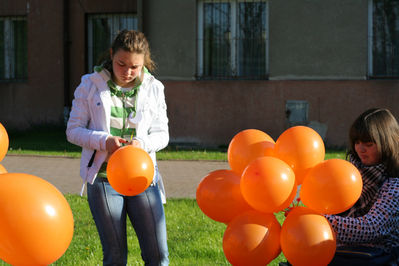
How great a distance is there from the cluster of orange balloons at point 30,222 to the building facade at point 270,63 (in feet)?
27.2

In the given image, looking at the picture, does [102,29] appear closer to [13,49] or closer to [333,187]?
[13,49]

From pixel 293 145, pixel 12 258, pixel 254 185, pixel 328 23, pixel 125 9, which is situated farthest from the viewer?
pixel 125 9

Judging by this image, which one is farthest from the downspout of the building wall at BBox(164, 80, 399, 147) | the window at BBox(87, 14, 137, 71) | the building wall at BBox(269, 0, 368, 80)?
the building wall at BBox(269, 0, 368, 80)

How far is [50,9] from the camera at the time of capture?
43.0 ft

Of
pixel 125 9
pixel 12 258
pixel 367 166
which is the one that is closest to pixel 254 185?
pixel 367 166

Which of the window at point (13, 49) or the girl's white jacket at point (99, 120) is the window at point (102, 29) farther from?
the girl's white jacket at point (99, 120)

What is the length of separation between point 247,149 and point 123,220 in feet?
2.76

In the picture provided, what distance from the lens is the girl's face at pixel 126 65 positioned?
2.96 m

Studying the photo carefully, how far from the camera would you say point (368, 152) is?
2.75 metres

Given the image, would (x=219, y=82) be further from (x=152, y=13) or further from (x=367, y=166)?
(x=367, y=166)

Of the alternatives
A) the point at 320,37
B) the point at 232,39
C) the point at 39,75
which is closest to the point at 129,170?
the point at 320,37

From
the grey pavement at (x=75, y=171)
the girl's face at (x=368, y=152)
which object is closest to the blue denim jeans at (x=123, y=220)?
the girl's face at (x=368, y=152)

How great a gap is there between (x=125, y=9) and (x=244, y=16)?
3.53 m

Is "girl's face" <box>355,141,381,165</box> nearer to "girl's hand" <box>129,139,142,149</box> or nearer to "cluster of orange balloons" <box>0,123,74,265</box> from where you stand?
"girl's hand" <box>129,139,142,149</box>
